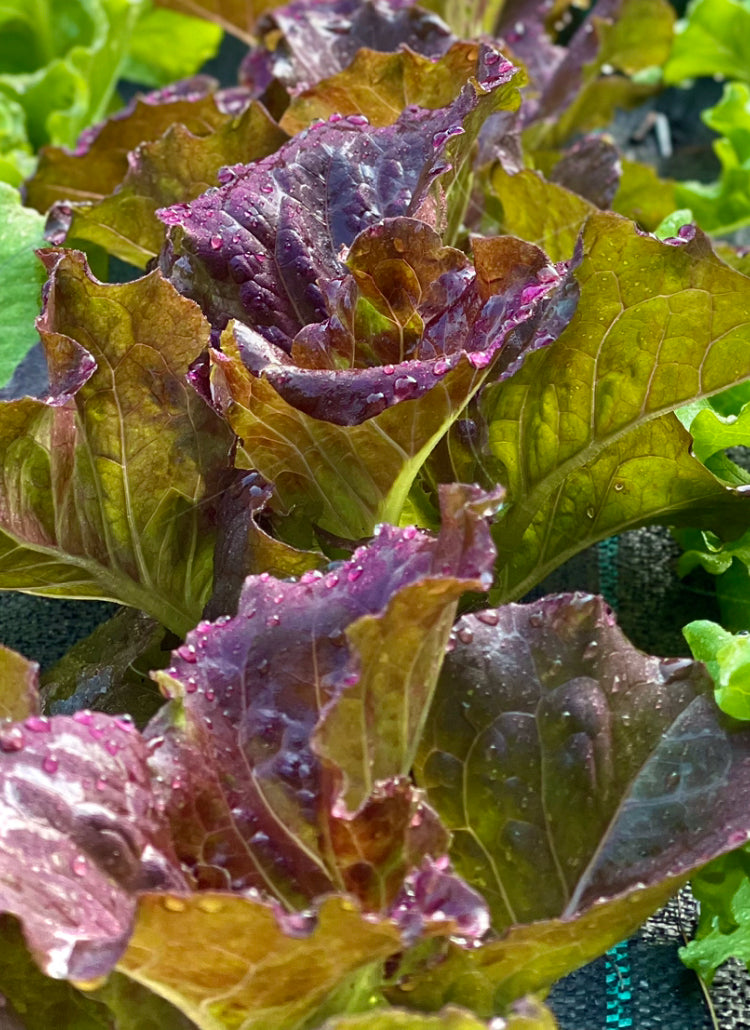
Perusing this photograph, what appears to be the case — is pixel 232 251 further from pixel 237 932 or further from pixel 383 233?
pixel 237 932

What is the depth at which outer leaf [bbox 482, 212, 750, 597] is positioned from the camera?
952 millimetres

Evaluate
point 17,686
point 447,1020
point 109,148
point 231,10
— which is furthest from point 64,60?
point 447,1020

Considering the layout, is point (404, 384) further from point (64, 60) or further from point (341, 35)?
point (64, 60)

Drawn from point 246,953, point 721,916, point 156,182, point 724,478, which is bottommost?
point 721,916

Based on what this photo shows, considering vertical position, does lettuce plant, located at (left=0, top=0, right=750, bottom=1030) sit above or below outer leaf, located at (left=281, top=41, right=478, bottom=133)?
below

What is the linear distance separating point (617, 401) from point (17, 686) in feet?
1.75

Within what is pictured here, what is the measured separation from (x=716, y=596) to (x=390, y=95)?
1.99 feet

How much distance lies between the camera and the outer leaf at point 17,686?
0.72 meters

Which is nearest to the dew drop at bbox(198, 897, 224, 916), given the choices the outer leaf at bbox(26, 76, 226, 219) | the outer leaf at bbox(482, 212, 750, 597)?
the outer leaf at bbox(482, 212, 750, 597)

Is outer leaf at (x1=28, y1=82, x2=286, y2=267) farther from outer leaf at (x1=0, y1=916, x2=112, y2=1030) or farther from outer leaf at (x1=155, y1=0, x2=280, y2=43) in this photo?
outer leaf at (x1=155, y1=0, x2=280, y2=43)

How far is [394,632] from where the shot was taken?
0.68 meters

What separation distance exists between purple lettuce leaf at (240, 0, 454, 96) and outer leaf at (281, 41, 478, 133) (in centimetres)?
16

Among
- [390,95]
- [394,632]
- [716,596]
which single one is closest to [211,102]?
[390,95]

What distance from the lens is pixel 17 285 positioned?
1.21 m
